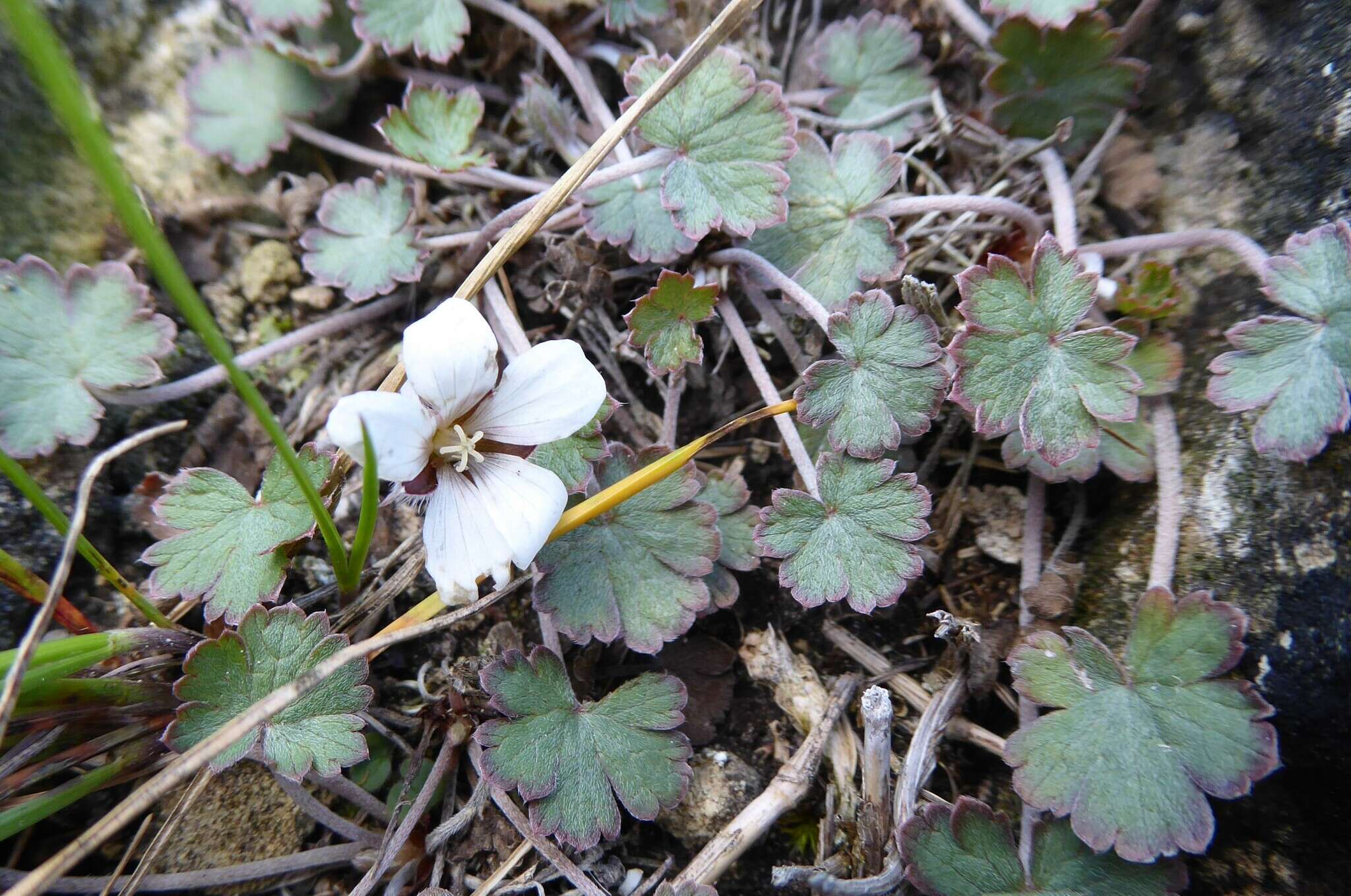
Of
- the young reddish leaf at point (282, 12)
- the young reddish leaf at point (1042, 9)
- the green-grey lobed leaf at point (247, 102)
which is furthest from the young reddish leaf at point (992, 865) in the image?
the young reddish leaf at point (282, 12)

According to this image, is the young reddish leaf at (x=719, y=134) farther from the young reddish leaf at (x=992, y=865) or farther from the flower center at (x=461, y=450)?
the young reddish leaf at (x=992, y=865)

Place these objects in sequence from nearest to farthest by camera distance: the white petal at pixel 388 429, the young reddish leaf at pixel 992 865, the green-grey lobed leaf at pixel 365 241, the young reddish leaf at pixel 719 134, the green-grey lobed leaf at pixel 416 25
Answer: the white petal at pixel 388 429 < the young reddish leaf at pixel 992 865 < the young reddish leaf at pixel 719 134 < the green-grey lobed leaf at pixel 365 241 < the green-grey lobed leaf at pixel 416 25

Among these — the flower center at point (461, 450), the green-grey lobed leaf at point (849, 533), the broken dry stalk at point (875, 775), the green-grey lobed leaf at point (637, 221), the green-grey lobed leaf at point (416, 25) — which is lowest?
the broken dry stalk at point (875, 775)

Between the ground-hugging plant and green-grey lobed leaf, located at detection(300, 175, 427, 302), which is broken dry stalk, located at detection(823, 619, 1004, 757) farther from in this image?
green-grey lobed leaf, located at detection(300, 175, 427, 302)

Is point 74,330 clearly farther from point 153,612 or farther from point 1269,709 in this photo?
point 1269,709

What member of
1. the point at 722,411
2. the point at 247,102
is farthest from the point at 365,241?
the point at 722,411

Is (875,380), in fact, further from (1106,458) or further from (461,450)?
(461,450)

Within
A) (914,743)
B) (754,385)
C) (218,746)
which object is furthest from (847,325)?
(218,746)

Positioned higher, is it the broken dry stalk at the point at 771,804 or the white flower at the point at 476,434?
the white flower at the point at 476,434
